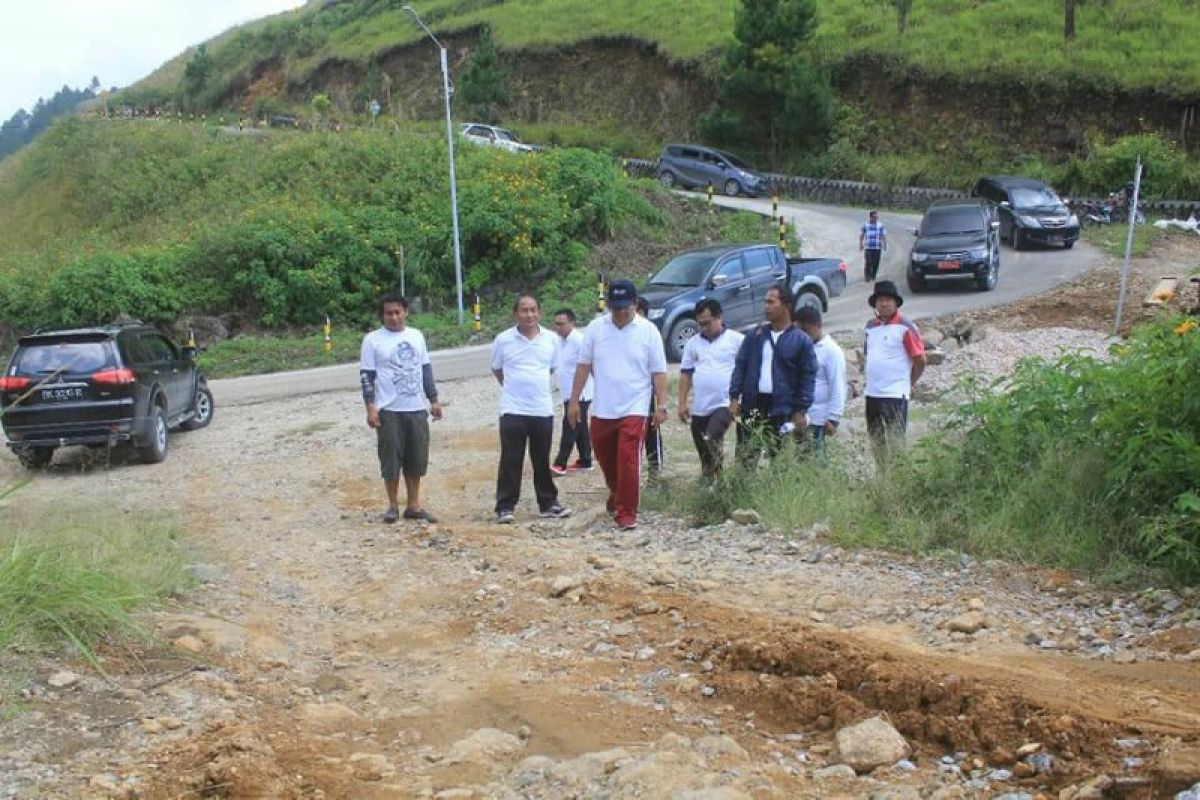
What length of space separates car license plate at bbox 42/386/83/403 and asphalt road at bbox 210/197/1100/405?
5.68m

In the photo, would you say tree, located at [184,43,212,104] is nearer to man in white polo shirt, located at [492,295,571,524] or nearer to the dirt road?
man in white polo shirt, located at [492,295,571,524]

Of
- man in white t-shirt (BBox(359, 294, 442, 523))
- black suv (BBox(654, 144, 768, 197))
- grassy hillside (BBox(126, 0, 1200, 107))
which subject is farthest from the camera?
grassy hillside (BBox(126, 0, 1200, 107))

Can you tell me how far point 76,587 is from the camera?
5.47 m

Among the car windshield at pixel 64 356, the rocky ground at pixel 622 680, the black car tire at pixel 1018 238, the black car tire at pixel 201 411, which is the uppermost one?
the black car tire at pixel 1018 238

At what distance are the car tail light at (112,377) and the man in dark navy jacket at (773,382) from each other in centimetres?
772

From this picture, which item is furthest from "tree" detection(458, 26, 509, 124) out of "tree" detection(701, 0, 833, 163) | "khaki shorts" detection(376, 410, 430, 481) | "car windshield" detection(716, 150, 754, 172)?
"khaki shorts" detection(376, 410, 430, 481)

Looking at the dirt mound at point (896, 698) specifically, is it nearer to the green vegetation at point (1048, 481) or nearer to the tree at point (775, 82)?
the green vegetation at point (1048, 481)

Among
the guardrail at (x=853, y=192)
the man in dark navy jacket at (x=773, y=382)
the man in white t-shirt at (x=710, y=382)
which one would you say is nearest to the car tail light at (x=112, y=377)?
the man in white t-shirt at (x=710, y=382)

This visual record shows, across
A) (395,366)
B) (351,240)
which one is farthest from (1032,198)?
(395,366)

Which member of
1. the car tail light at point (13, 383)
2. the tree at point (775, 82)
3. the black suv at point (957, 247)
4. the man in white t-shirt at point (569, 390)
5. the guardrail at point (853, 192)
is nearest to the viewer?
the man in white t-shirt at point (569, 390)

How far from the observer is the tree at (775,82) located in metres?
42.1

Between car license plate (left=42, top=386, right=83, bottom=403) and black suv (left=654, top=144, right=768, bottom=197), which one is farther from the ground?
black suv (left=654, top=144, right=768, bottom=197)

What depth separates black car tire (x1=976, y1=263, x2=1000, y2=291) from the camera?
77.1ft

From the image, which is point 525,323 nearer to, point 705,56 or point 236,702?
point 236,702
